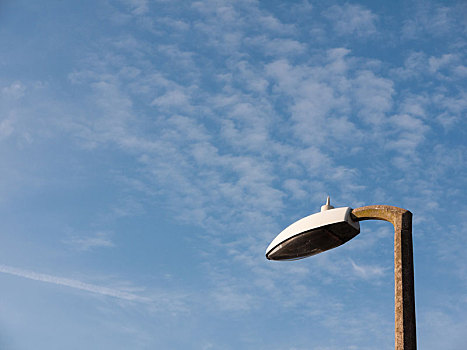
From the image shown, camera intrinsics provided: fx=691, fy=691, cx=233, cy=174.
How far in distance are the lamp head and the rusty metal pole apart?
1.14 ft

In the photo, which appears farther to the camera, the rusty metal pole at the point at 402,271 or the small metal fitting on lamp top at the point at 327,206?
the small metal fitting on lamp top at the point at 327,206

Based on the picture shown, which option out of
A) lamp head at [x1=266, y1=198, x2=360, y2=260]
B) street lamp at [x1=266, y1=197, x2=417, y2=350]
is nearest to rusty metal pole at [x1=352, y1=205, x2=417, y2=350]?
street lamp at [x1=266, y1=197, x2=417, y2=350]

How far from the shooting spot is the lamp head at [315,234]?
9633 mm

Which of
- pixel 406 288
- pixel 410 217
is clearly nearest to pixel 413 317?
pixel 406 288

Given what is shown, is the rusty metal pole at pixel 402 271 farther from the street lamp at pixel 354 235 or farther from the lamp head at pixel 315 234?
the lamp head at pixel 315 234

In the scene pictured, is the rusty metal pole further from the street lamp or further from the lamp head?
the lamp head

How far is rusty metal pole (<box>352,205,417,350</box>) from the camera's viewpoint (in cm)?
818

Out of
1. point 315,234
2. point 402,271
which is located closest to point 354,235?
point 315,234

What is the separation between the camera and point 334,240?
33.0ft

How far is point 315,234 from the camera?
995cm

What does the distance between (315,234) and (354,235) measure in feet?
1.82

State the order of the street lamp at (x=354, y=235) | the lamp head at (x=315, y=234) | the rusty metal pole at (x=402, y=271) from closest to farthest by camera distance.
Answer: the rusty metal pole at (x=402, y=271) → the street lamp at (x=354, y=235) → the lamp head at (x=315, y=234)

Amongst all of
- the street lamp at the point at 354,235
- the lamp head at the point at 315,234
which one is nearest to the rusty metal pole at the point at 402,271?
the street lamp at the point at 354,235

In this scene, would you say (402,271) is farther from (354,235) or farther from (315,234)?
(315,234)
